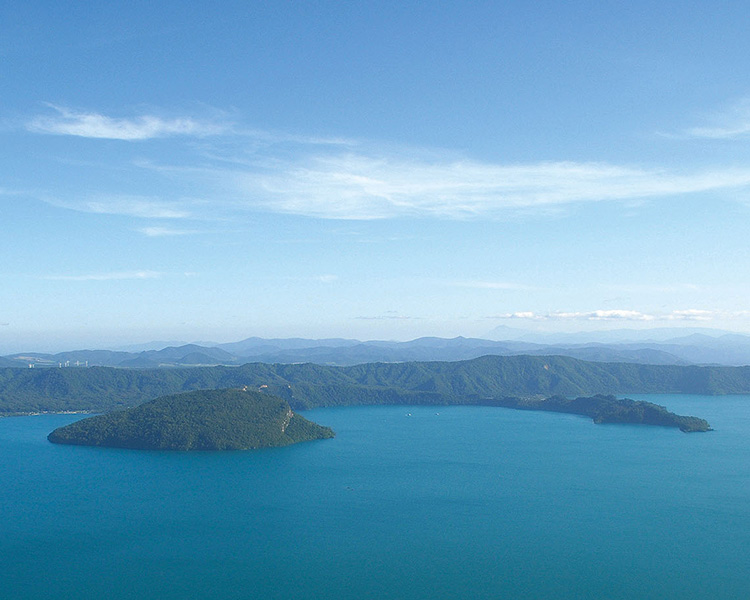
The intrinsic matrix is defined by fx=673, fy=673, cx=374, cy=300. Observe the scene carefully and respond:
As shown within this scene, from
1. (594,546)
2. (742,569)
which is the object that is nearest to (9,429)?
(594,546)

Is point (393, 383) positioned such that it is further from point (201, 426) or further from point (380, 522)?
point (380, 522)

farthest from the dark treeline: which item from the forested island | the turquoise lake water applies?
the turquoise lake water

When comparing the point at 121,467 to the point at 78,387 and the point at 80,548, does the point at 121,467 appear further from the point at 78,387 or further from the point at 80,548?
the point at 78,387

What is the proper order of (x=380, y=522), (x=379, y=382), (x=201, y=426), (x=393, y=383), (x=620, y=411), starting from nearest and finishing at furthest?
(x=380, y=522) → (x=201, y=426) → (x=620, y=411) → (x=393, y=383) → (x=379, y=382)

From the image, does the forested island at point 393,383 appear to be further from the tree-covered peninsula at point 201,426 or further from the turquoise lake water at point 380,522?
the turquoise lake water at point 380,522

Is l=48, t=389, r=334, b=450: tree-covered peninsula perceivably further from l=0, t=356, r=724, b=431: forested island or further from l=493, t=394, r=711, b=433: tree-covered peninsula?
l=493, t=394, r=711, b=433: tree-covered peninsula

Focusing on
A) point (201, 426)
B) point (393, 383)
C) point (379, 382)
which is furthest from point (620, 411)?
point (379, 382)

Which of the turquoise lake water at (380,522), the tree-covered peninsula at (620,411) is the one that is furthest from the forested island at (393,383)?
the turquoise lake water at (380,522)
